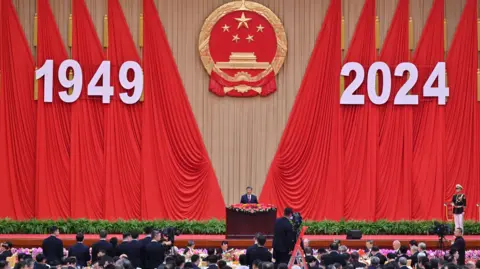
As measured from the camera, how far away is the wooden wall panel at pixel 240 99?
78.2ft

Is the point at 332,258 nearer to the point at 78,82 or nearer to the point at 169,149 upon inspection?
the point at 169,149

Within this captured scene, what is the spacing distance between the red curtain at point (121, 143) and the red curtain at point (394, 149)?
5.66 metres

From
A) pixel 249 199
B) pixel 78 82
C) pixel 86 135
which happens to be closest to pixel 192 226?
pixel 249 199

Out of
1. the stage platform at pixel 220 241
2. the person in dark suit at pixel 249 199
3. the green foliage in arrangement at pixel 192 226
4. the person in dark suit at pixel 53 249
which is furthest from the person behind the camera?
the green foliage in arrangement at pixel 192 226

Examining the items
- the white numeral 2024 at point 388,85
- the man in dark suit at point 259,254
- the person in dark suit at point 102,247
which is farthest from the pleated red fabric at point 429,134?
the person in dark suit at point 102,247

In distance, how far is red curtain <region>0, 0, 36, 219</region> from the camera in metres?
23.4

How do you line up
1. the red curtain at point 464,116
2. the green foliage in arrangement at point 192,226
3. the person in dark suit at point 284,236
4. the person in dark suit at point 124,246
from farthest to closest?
the red curtain at point 464,116 < the green foliage in arrangement at point 192,226 < the person in dark suit at point 284,236 < the person in dark suit at point 124,246

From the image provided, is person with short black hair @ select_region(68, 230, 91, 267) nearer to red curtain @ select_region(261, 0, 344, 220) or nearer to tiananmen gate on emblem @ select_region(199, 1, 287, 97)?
red curtain @ select_region(261, 0, 344, 220)

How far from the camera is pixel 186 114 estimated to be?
23797 mm

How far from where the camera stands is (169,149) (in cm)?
2362

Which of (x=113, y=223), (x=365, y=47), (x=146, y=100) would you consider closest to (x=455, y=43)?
(x=365, y=47)

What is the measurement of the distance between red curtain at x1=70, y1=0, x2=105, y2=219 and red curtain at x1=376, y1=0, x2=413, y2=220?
6.50m

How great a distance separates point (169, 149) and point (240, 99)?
6.74ft

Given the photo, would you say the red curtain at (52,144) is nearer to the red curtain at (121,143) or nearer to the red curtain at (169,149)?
the red curtain at (121,143)
